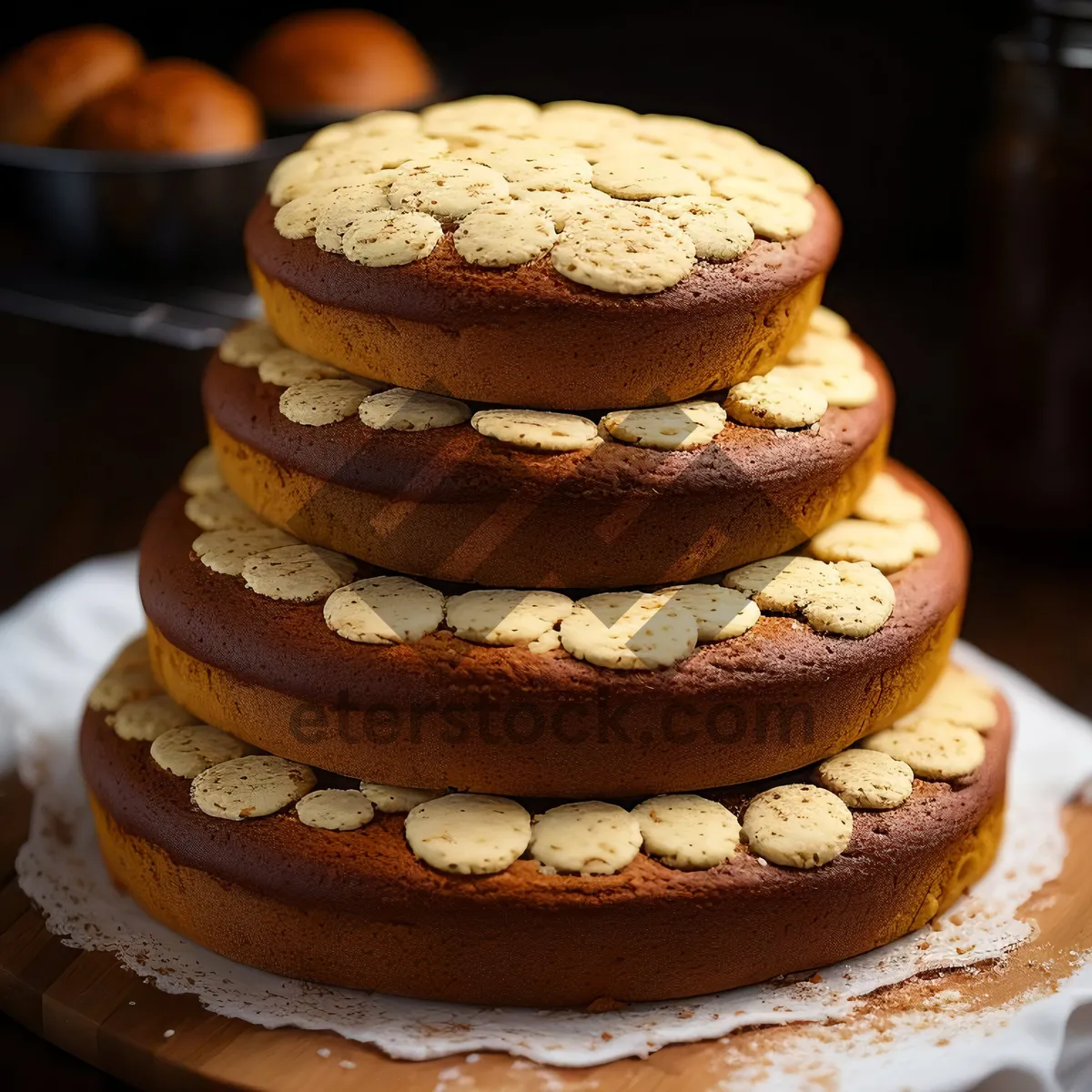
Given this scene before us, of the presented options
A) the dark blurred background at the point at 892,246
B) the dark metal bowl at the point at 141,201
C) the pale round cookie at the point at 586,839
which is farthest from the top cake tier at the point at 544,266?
the dark blurred background at the point at 892,246

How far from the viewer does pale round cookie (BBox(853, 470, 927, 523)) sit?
69.1 inches

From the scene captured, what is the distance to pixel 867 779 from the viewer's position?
160 cm

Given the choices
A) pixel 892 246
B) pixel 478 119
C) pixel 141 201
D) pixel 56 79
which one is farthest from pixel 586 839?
pixel 892 246

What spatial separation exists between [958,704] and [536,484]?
25.2 inches

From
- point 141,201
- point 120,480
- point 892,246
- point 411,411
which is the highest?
point 411,411

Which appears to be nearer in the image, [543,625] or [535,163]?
[543,625]

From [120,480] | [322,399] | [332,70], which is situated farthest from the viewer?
[120,480]

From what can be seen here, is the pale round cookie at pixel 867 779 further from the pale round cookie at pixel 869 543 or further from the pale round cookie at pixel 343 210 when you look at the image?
the pale round cookie at pixel 343 210

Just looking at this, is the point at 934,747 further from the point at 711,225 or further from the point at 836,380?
the point at 711,225

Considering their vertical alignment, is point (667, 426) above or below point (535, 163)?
below

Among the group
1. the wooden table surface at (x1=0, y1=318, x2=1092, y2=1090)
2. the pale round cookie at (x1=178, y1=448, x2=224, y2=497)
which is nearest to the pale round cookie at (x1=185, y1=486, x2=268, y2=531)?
the pale round cookie at (x1=178, y1=448, x2=224, y2=497)

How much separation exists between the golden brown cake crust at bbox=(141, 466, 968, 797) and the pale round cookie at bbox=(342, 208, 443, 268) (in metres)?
0.34

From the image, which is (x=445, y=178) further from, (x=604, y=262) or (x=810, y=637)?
(x=810, y=637)

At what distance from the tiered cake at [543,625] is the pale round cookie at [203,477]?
18 centimetres
